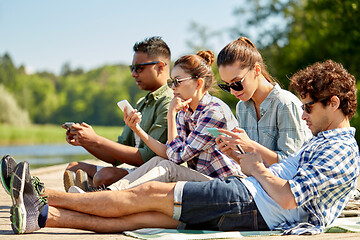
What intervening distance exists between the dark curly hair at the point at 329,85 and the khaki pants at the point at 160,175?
3.46 feet

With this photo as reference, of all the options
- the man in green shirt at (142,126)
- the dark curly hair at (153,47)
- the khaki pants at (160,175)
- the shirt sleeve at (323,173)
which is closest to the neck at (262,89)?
the khaki pants at (160,175)

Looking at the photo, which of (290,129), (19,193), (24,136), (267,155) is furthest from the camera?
(24,136)

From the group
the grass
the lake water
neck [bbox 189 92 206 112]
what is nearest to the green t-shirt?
neck [bbox 189 92 206 112]

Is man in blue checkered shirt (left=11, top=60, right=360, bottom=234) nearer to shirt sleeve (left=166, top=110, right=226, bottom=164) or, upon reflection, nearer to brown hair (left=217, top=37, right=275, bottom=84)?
shirt sleeve (left=166, top=110, right=226, bottom=164)

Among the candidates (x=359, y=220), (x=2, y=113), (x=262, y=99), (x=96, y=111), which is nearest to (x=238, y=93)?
(x=262, y=99)

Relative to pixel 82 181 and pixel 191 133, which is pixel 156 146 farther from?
pixel 82 181

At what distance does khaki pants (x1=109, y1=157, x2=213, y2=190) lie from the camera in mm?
3610

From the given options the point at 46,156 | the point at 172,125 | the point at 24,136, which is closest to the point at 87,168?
the point at 172,125

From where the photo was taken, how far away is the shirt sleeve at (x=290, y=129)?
379cm

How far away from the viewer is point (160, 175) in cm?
367

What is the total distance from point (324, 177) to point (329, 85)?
1.79 ft

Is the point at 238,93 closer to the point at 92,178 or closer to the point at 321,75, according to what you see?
the point at 321,75

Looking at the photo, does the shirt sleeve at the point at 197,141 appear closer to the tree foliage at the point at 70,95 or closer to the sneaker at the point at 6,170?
the sneaker at the point at 6,170

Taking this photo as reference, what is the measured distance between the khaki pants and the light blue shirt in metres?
0.57
